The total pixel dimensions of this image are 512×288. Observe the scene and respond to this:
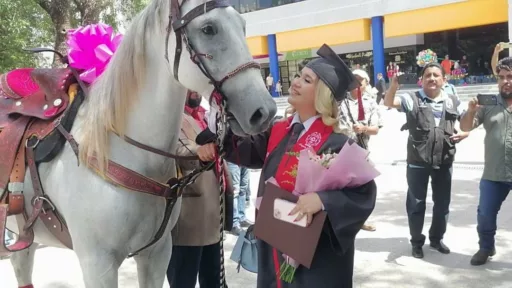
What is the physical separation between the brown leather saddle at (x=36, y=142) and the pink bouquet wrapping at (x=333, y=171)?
3.26ft

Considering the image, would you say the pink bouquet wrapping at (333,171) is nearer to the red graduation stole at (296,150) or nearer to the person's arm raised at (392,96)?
the red graduation stole at (296,150)

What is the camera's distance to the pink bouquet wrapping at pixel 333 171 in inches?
72.2

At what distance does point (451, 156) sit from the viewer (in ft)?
13.8

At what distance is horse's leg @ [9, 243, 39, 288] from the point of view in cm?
308

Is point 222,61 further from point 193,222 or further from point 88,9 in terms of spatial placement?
point 88,9

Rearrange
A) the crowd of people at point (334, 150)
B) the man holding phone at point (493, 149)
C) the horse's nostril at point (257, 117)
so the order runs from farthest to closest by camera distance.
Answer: the man holding phone at point (493, 149), the crowd of people at point (334, 150), the horse's nostril at point (257, 117)

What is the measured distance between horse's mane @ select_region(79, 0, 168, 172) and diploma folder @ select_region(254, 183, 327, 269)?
0.69 meters

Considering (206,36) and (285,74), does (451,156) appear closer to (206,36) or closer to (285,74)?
(206,36)

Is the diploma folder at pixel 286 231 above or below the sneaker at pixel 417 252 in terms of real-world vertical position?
above

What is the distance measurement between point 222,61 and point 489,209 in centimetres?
314

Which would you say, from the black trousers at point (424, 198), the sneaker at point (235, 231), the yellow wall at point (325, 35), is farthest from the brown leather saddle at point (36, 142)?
the yellow wall at point (325, 35)

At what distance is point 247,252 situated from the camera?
2.38 meters

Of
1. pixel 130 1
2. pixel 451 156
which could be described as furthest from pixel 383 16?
pixel 451 156

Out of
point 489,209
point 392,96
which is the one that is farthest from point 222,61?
point 489,209
